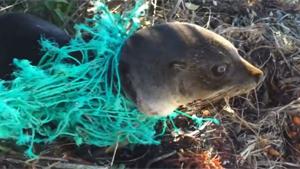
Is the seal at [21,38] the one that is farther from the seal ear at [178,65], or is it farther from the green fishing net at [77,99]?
the seal ear at [178,65]

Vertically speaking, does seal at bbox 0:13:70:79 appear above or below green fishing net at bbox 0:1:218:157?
above

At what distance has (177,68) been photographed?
2666mm

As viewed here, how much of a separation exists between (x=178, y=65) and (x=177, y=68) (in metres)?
0.01

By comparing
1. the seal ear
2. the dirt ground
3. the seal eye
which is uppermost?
the seal ear

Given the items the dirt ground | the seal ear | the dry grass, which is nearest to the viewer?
the seal ear

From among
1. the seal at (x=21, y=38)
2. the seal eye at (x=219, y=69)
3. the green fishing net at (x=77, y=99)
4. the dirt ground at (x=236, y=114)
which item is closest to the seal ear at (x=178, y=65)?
the seal eye at (x=219, y=69)

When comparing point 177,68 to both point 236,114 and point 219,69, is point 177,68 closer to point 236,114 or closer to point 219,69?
point 219,69

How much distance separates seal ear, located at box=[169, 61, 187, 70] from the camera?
2654 mm

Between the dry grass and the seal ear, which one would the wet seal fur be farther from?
the dry grass

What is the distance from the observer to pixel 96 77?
278cm

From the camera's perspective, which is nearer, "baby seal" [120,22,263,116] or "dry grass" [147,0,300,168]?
"baby seal" [120,22,263,116]

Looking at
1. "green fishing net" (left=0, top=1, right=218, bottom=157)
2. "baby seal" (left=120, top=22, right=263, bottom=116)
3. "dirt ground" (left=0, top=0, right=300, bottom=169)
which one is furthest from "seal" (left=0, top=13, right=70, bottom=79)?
"baby seal" (left=120, top=22, right=263, bottom=116)

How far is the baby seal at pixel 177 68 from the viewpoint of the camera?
266 cm

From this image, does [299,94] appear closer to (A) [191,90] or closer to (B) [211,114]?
(B) [211,114]
